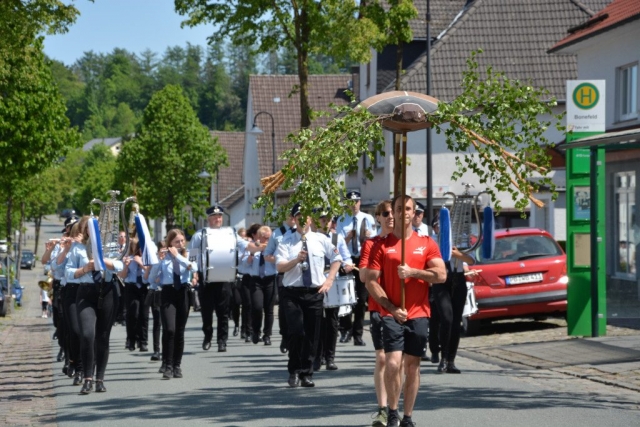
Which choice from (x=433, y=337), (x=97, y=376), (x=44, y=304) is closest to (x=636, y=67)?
(x=433, y=337)

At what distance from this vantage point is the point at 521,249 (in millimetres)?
19484

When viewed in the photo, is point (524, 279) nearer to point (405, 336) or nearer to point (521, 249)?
point (521, 249)

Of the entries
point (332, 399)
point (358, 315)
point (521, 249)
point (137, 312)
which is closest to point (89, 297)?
point (332, 399)

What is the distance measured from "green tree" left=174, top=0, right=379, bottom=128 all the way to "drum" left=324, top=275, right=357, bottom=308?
44.1 feet

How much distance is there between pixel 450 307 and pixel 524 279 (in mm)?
5690

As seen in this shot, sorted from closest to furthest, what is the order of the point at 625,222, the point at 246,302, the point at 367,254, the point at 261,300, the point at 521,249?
the point at 367,254 → the point at 625,222 → the point at 521,249 → the point at 261,300 → the point at 246,302

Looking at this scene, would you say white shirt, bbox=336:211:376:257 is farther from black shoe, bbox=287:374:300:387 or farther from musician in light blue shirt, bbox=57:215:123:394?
musician in light blue shirt, bbox=57:215:123:394

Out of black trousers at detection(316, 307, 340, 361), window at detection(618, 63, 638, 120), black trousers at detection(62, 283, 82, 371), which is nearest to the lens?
black trousers at detection(62, 283, 82, 371)

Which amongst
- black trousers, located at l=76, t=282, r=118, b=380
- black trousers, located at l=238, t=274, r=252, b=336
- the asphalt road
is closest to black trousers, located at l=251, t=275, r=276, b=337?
black trousers, located at l=238, t=274, r=252, b=336

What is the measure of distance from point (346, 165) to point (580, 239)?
7.75m

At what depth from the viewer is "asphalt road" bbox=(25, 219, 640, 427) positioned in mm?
10211

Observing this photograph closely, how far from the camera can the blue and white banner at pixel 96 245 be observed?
1244 centimetres

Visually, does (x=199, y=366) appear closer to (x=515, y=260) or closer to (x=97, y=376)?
(x=97, y=376)

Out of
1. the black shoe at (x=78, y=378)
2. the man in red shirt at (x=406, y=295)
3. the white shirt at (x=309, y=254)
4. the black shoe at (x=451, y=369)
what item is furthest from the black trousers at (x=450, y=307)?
the man in red shirt at (x=406, y=295)
